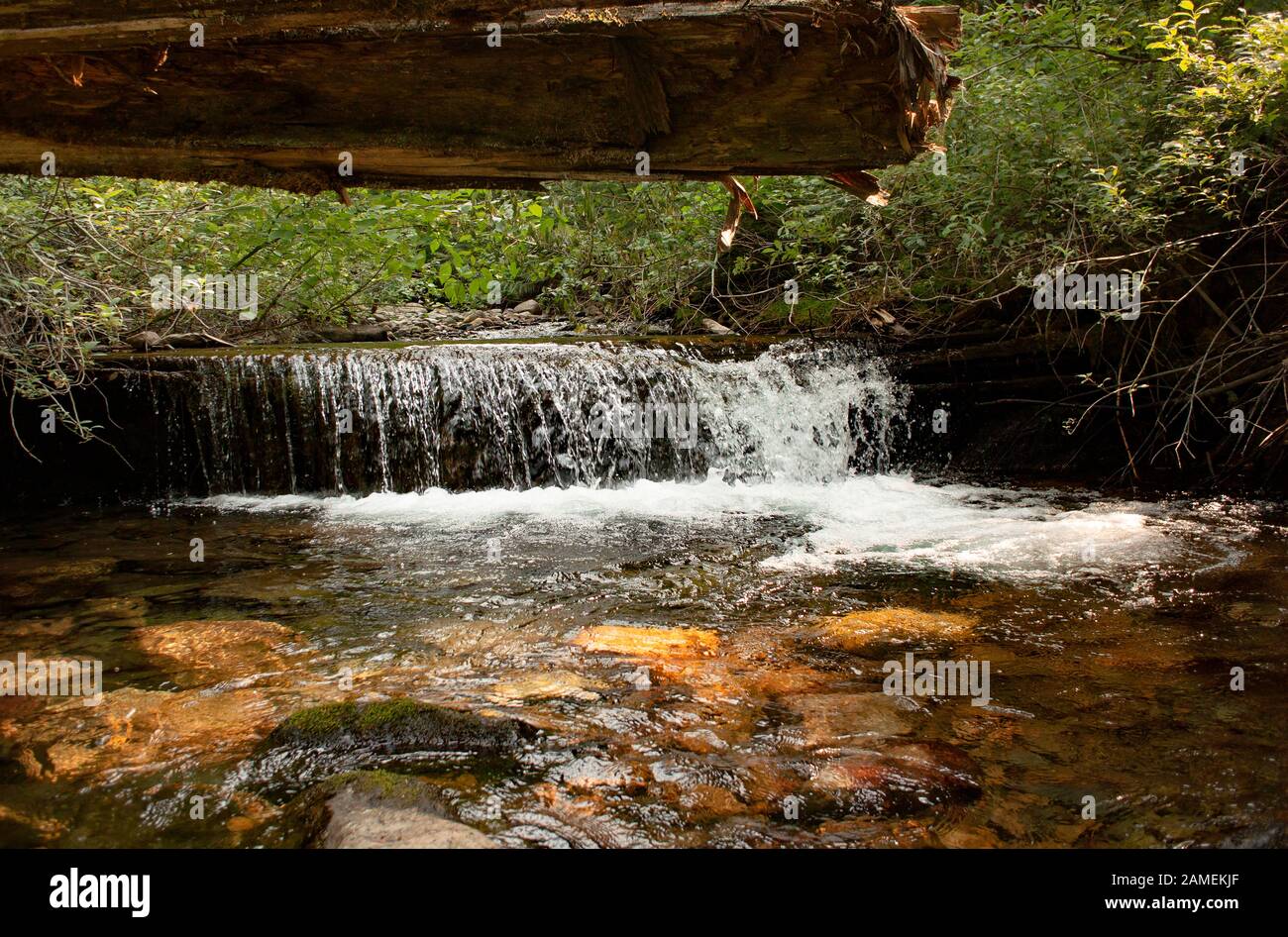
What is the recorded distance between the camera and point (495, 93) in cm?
277

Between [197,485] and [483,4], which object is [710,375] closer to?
[197,485]

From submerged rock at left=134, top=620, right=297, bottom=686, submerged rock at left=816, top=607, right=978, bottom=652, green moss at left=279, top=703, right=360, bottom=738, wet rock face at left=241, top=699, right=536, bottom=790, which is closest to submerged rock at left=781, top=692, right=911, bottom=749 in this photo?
submerged rock at left=816, top=607, right=978, bottom=652

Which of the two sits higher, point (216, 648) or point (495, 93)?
point (495, 93)

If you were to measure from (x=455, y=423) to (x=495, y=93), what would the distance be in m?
6.19

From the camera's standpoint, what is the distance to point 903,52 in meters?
2.56

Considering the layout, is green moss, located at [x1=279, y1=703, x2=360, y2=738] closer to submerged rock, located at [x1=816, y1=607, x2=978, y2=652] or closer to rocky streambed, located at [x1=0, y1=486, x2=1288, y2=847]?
rocky streambed, located at [x1=0, y1=486, x2=1288, y2=847]

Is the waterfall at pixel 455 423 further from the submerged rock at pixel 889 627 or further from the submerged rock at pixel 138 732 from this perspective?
the submerged rock at pixel 138 732

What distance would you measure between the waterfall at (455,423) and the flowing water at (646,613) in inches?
A: 1.1

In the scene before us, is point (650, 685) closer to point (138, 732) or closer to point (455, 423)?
point (138, 732)

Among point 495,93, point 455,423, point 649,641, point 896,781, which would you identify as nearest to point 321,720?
point 649,641

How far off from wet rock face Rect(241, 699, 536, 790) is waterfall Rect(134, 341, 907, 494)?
5.26 m

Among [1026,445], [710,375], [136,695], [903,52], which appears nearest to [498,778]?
[136,695]

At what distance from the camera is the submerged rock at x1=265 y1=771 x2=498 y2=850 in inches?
105

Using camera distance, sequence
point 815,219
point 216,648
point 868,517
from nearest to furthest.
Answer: point 216,648
point 868,517
point 815,219
